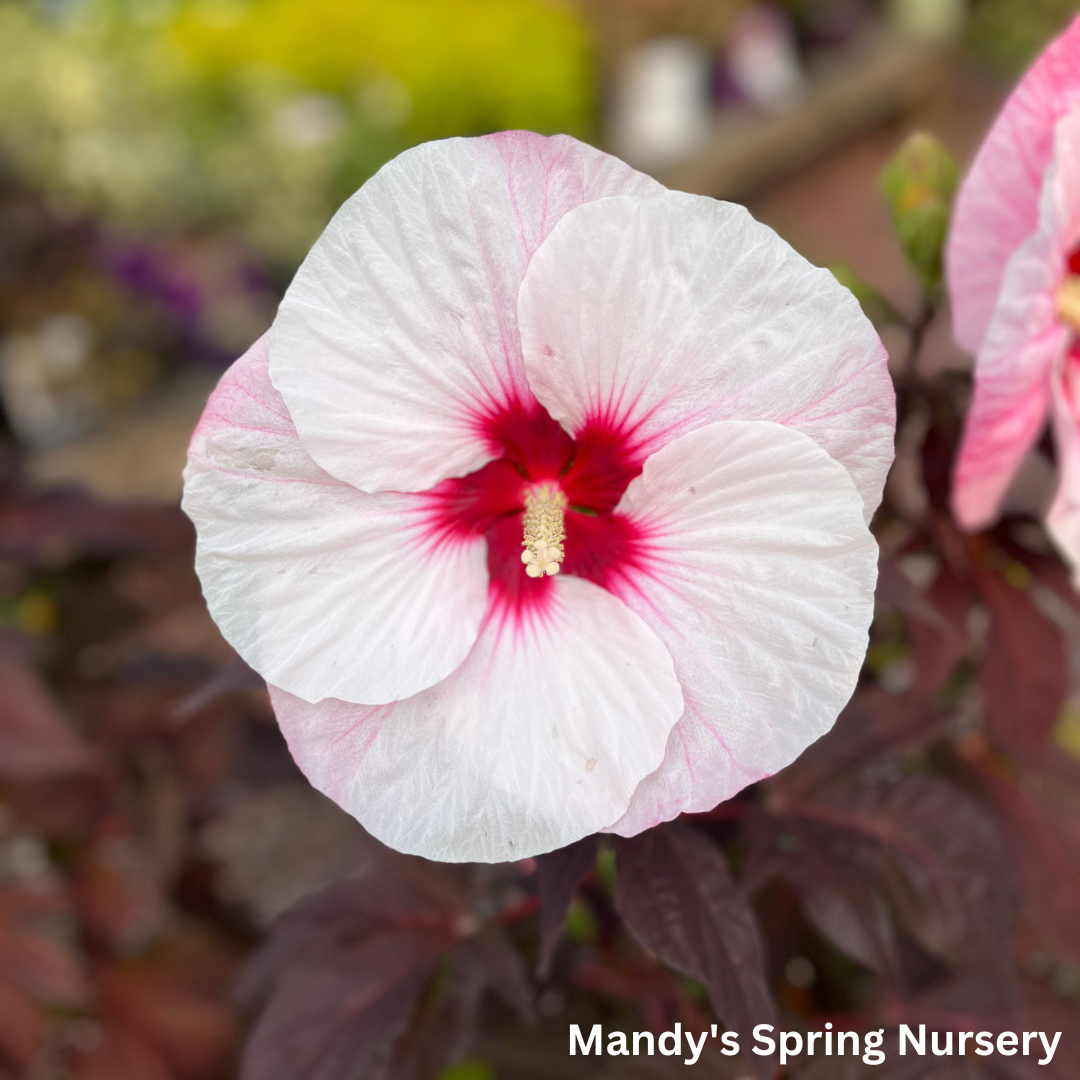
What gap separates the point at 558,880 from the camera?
19.5 inches

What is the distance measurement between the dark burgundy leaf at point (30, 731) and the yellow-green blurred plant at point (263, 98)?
7.83 feet

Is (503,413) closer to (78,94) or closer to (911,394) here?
(911,394)

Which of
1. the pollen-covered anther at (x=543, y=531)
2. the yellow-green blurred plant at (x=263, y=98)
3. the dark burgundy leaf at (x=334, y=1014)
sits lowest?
the dark burgundy leaf at (x=334, y=1014)

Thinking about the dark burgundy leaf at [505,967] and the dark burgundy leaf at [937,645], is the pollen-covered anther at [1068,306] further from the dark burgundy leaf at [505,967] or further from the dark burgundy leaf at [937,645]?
the dark burgundy leaf at [505,967]

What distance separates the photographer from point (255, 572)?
1.50ft

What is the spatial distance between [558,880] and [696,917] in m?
0.07

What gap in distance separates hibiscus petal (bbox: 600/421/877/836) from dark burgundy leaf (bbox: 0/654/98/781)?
0.57m

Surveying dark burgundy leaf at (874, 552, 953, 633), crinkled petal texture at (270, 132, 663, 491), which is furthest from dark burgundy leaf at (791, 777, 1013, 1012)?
crinkled petal texture at (270, 132, 663, 491)

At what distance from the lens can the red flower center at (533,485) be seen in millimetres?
507

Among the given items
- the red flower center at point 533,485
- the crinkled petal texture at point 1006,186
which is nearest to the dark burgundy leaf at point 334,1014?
the red flower center at point 533,485

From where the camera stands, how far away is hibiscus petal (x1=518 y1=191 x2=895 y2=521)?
42 cm

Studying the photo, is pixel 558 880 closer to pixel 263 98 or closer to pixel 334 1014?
pixel 334 1014

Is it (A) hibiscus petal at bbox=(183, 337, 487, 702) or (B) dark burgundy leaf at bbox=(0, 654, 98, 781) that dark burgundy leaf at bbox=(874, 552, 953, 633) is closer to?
(A) hibiscus petal at bbox=(183, 337, 487, 702)

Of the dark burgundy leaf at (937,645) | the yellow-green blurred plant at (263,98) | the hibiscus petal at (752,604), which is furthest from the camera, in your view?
the yellow-green blurred plant at (263,98)
